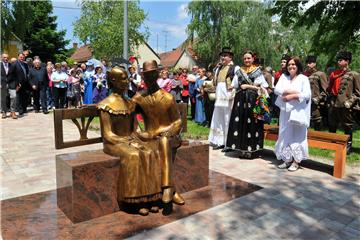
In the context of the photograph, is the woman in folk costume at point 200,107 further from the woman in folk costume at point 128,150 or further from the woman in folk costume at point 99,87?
the woman in folk costume at point 128,150

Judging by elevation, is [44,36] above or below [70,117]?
above

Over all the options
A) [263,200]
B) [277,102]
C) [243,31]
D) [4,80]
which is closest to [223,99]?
[277,102]

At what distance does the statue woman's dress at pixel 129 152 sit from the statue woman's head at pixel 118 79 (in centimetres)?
8

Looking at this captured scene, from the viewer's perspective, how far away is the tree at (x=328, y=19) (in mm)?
8445

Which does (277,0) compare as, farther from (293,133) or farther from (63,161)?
(63,161)

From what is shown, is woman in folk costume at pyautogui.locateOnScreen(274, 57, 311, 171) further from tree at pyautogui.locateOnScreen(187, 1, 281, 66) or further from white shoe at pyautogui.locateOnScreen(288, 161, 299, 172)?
tree at pyautogui.locateOnScreen(187, 1, 281, 66)

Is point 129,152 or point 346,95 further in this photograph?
point 346,95

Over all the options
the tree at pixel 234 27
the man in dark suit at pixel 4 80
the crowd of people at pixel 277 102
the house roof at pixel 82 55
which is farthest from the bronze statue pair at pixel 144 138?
the house roof at pixel 82 55

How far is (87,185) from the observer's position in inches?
148

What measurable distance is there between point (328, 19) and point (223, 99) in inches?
170

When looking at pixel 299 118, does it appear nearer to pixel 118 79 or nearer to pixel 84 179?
pixel 118 79

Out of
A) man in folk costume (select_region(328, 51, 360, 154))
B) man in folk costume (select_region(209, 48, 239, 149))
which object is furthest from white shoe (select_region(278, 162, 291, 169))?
man in folk costume (select_region(328, 51, 360, 154))

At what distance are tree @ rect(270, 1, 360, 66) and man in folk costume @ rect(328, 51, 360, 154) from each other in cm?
134

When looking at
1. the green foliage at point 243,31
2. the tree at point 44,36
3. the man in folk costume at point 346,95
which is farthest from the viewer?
the tree at point 44,36
